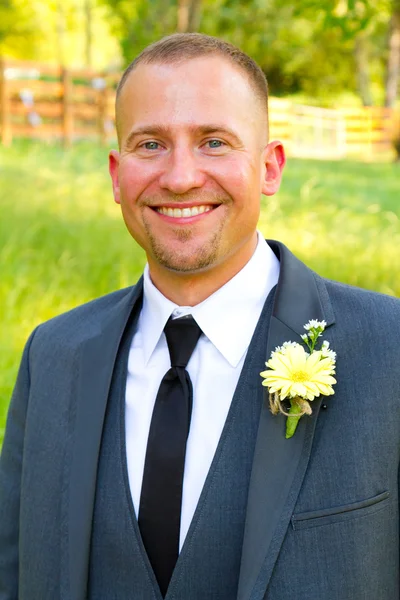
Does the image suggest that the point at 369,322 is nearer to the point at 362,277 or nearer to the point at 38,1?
the point at 362,277

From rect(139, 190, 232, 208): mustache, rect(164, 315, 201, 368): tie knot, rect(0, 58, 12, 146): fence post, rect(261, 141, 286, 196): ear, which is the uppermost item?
rect(0, 58, 12, 146): fence post

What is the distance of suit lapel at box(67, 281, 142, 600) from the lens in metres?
2.24

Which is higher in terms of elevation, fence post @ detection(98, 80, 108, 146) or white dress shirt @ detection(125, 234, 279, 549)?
fence post @ detection(98, 80, 108, 146)

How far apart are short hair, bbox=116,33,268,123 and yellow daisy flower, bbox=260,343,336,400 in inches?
30.9

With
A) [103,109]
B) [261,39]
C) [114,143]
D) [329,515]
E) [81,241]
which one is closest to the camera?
[329,515]

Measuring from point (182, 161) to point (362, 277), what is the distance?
4.15 m

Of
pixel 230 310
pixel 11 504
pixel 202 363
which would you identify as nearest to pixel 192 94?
pixel 230 310

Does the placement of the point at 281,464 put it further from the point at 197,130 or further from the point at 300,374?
the point at 197,130

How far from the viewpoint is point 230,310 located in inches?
91.9

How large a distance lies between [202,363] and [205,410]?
5.3 inches

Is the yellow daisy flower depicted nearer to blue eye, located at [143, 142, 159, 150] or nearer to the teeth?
the teeth

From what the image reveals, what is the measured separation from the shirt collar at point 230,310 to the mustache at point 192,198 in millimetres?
237

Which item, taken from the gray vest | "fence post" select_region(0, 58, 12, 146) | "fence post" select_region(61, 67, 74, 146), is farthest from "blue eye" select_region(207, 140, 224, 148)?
"fence post" select_region(61, 67, 74, 146)

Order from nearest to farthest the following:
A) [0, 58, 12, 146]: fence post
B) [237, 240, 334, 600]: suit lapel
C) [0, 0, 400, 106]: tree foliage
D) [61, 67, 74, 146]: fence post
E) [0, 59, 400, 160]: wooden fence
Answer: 1. [237, 240, 334, 600]: suit lapel
2. [0, 58, 12, 146]: fence post
3. [0, 59, 400, 160]: wooden fence
4. [61, 67, 74, 146]: fence post
5. [0, 0, 400, 106]: tree foliage
